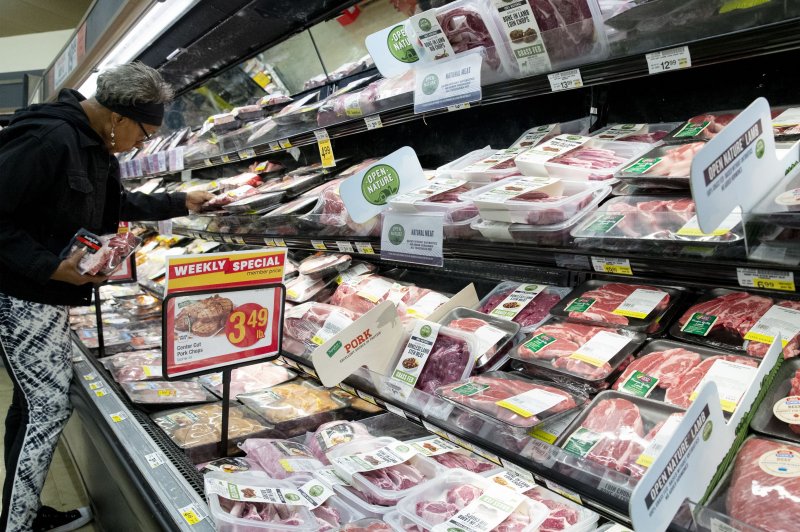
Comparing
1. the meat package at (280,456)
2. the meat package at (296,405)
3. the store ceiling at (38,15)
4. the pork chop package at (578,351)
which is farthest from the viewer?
the store ceiling at (38,15)

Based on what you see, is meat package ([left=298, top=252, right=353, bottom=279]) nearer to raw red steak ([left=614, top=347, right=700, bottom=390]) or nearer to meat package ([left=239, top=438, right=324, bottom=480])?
meat package ([left=239, top=438, right=324, bottom=480])

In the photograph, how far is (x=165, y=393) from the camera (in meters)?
2.54

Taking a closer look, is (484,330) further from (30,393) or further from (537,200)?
(30,393)

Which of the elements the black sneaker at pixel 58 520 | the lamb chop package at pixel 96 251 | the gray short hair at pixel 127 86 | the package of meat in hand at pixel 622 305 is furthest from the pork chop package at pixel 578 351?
the black sneaker at pixel 58 520

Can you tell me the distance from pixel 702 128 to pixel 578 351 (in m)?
0.68

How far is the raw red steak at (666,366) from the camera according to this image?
1.47 m

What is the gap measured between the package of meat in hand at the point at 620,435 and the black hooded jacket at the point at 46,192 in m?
2.07

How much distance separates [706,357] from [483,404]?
58cm

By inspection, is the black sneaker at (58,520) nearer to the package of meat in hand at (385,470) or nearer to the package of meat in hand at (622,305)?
the package of meat in hand at (385,470)

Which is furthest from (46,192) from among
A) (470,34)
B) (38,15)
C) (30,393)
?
(38,15)

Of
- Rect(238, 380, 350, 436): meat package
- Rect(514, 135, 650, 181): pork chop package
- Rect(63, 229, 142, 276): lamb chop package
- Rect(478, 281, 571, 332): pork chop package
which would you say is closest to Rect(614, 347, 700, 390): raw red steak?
Rect(478, 281, 571, 332): pork chop package

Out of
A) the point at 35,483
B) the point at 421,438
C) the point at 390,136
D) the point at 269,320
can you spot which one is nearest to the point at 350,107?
the point at 390,136

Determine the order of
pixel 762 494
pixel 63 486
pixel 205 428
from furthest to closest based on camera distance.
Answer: pixel 63 486 → pixel 205 428 → pixel 762 494

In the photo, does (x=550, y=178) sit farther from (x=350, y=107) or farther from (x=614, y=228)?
(x=350, y=107)
